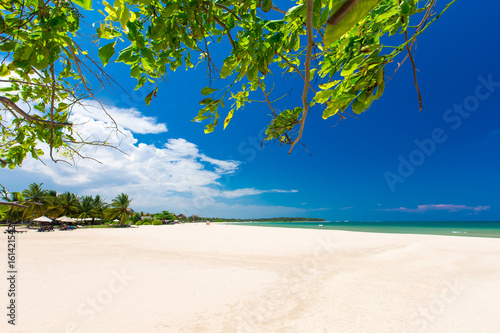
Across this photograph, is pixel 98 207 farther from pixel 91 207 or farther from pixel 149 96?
pixel 149 96

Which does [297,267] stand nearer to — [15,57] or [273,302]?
[273,302]

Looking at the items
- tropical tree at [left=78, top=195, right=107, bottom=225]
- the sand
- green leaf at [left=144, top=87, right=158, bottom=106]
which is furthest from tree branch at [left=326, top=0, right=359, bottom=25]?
tropical tree at [left=78, top=195, right=107, bottom=225]

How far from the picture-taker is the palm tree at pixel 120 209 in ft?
131

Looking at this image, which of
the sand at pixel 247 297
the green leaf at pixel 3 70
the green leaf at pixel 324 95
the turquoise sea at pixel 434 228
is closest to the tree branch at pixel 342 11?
the green leaf at pixel 324 95

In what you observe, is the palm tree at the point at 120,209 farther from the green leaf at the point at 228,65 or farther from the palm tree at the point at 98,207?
the green leaf at the point at 228,65

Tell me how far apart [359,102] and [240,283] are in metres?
6.30

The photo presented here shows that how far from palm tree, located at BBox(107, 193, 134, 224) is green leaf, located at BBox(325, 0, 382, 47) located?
46844 millimetres

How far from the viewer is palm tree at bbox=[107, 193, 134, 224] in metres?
39.8

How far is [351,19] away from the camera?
36 centimetres

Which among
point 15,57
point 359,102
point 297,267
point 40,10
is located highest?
point 40,10

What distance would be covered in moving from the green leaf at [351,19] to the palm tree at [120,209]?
46.8 m

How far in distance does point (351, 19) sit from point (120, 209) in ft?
155

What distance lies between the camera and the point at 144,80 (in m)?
1.25

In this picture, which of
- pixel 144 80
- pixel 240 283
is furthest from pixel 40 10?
pixel 240 283
